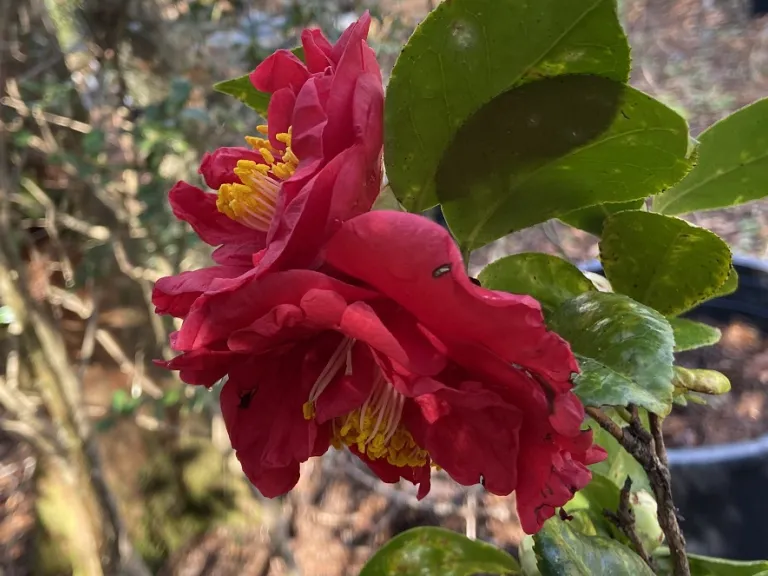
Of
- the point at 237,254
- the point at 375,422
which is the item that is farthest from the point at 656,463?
the point at 237,254

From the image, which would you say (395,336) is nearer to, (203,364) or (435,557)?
(203,364)

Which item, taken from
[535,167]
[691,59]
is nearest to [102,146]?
[535,167]

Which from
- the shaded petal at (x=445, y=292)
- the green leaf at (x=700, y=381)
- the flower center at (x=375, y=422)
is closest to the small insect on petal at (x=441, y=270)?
the shaded petal at (x=445, y=292)

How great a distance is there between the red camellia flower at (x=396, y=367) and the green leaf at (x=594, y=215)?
0.20 metres

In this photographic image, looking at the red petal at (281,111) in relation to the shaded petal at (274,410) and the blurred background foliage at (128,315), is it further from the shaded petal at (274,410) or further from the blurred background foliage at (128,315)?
the blurred background foliage at (128,315)

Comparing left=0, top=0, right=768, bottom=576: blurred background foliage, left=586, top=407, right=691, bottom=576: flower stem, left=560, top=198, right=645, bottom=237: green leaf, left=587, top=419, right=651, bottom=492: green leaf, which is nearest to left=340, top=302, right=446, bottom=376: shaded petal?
left=586, top=407, right=691, bottom=576: flower stem

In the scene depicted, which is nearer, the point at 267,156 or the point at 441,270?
the point at 441,270

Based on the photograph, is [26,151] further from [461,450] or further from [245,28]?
[461,450]

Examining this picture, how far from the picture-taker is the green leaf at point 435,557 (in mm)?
605

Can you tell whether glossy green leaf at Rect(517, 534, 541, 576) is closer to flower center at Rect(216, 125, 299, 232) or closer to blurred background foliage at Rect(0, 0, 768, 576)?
flower center at Rect(216, 125, 299, 232)

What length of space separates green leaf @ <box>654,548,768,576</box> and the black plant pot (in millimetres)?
881

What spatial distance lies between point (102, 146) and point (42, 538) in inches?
44.4

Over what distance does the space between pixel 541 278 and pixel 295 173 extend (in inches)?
8.3

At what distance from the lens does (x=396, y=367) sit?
1.06ft
